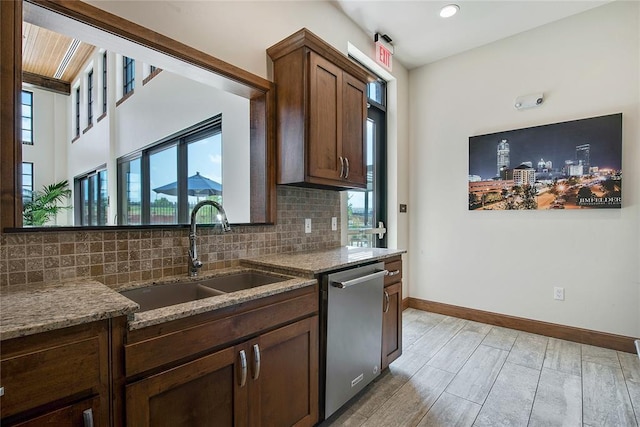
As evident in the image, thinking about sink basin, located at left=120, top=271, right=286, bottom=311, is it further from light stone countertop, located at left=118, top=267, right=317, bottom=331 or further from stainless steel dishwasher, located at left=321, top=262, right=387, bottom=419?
stainless steel dishwasher, located at left=321, top=262, right=387, bottom=419

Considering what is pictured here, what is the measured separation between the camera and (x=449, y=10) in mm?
2670

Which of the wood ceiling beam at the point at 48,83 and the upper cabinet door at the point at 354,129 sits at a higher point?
the wood ceiling beam at the point at 48,83

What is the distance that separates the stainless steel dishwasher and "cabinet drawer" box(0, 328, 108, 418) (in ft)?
3.30

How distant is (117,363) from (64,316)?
8.3 inches

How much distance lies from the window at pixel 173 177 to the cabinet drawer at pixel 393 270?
60.4 inches

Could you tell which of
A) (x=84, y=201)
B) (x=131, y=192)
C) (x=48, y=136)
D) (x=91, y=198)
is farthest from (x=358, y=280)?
(x=48, y=136)

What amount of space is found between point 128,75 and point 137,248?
4240 mm

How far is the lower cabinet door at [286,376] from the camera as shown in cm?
128

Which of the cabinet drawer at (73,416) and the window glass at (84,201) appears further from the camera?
the window glass at (84,201)

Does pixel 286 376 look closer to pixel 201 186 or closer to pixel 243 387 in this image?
pixel 243 387

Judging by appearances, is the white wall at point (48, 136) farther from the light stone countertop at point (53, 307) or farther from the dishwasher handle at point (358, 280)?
the dishwasher handle at point (358, 280)

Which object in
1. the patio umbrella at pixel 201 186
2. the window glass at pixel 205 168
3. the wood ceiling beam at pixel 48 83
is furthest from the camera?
the wood ceiling beam at pixel 48 83

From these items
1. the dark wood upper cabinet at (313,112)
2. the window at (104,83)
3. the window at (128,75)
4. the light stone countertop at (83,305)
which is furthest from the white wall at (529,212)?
the window at (104,83)

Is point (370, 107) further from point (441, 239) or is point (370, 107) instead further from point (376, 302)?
point (376, 302)
